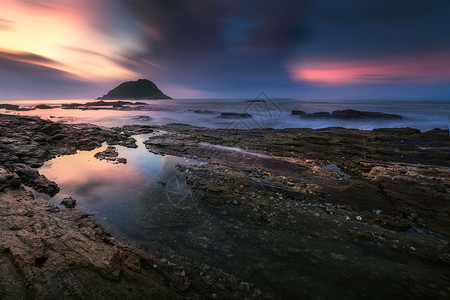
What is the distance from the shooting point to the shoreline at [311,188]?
21.3 ft

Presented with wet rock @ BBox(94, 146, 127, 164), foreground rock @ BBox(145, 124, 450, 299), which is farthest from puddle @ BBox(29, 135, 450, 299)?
wet rock @ BBox(94, 146, 127, 164)

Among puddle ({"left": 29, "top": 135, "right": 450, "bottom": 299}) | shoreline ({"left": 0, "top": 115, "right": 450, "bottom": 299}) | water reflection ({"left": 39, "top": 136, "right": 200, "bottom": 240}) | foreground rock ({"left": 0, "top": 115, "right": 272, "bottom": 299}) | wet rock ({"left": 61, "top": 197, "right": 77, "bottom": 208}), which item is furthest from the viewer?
wet rock ({"left": 61, "top": 197, "right": 77, "bottom": 208})

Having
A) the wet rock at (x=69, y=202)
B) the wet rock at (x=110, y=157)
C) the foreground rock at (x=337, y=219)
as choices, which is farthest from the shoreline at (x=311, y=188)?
the wet rock at (x=110, y=157)

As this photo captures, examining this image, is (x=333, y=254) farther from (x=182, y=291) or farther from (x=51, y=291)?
(x=51, y=291)

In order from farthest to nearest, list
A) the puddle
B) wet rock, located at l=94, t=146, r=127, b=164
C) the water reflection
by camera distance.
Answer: wet rock, located at l=94, t=146, r=127, b=164, the water reflection, the puddle

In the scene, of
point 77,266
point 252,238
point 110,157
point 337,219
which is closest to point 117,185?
point 110,157

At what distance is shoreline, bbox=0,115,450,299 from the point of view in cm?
648

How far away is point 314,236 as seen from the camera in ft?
24.2

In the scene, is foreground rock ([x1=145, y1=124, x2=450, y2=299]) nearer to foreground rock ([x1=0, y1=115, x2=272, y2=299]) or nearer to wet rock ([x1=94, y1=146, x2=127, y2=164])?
foreground rock ([x1=0, y1=115, x2=272, y2=299])

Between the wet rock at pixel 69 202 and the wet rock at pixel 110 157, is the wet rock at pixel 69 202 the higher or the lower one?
the lower one

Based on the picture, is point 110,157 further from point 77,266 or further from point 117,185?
point 77,266

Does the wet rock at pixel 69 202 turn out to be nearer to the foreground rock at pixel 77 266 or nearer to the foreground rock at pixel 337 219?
the foreground rock at pixel 77 266

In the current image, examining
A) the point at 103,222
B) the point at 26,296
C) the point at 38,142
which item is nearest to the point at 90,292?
the point at 26,296

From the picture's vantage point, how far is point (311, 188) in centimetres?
1085
